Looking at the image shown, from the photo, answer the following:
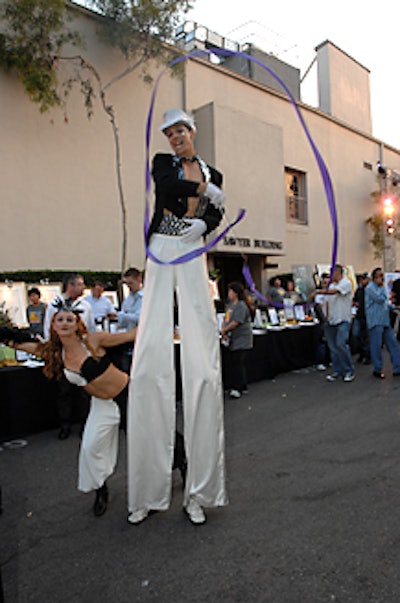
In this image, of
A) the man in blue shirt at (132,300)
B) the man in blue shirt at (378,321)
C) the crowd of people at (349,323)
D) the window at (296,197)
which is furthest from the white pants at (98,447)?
the window at (296,197)

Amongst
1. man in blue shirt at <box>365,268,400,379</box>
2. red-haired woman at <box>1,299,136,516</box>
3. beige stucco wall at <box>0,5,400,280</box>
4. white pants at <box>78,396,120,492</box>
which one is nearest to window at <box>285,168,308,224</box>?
beige stucco wall at <box>0,5,400,280</box>

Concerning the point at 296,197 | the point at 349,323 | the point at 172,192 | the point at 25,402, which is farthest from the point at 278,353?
the point at 296,197

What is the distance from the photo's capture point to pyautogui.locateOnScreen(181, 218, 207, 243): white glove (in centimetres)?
278

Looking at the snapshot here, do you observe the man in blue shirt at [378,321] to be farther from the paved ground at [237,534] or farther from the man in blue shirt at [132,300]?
the man in blue shirt at [132,300]

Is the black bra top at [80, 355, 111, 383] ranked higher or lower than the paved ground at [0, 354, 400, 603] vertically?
higher

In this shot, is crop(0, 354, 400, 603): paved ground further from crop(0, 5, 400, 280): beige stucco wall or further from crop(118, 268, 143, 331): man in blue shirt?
crop(0, 5, 400, 280): beige stucco wall

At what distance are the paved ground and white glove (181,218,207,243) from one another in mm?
1710

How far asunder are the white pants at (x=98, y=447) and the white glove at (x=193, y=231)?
3.98 ft

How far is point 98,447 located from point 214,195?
5.73 feet

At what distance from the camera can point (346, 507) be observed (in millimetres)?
2963

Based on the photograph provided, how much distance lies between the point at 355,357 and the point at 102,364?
7.86 m

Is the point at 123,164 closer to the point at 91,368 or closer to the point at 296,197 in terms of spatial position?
the point at 296,197

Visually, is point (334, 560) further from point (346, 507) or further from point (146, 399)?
point (146, 399)

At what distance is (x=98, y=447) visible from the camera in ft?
9.91
